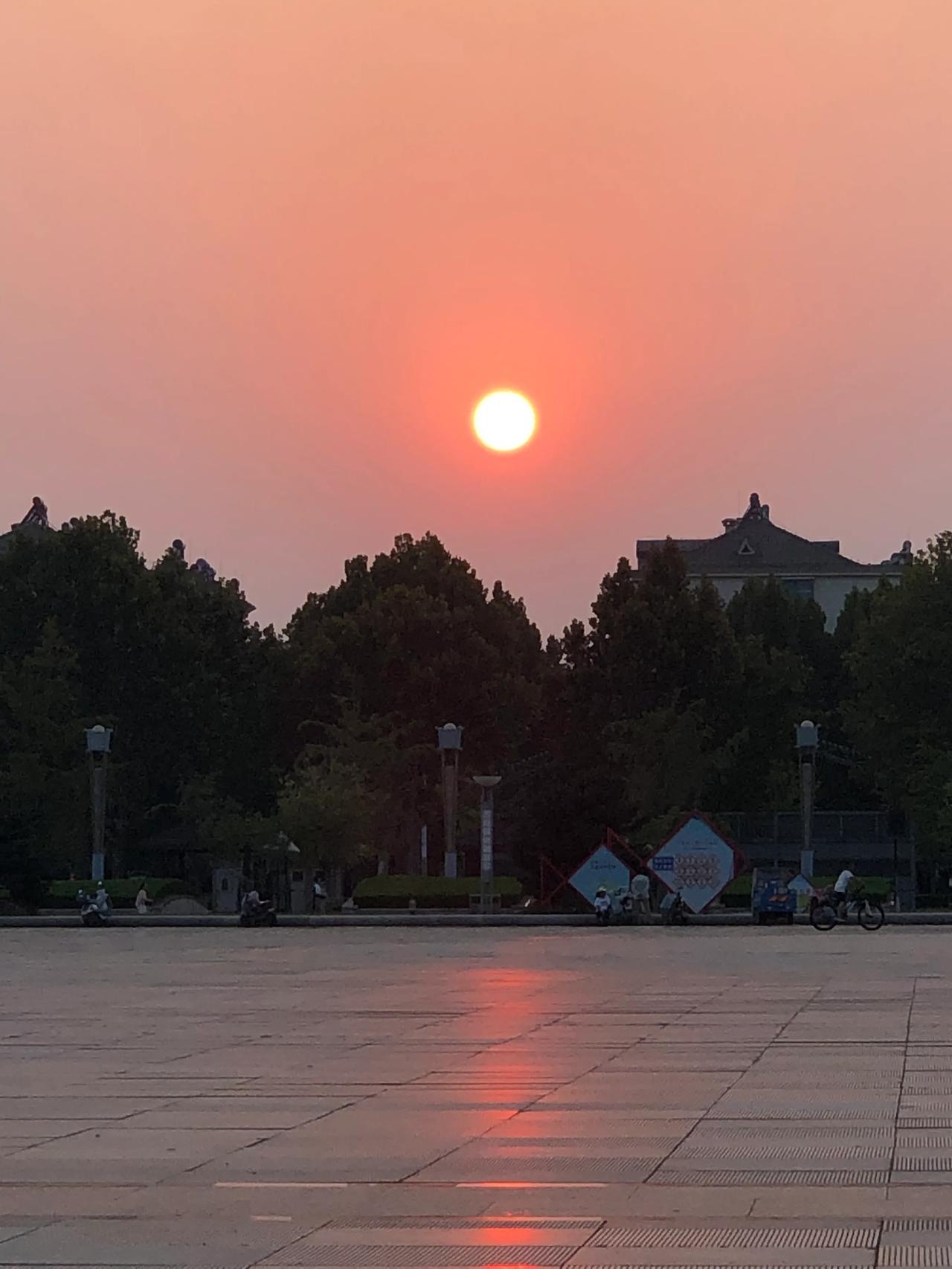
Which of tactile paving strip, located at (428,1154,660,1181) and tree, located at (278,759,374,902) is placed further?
tree, located at (278,759,374,902)

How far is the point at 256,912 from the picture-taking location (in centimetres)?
5109

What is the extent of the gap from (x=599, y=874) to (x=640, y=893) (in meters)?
2.09

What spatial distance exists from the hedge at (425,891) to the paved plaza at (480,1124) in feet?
117

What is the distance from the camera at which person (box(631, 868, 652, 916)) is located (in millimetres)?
53656

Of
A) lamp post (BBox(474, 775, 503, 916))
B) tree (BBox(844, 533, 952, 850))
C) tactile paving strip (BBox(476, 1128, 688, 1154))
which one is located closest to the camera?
tactile paving strip (BBox(476, 1128, 688, 1154))

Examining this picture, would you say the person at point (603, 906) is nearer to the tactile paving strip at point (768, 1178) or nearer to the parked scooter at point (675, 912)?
the parked scooter at point (675, 912)

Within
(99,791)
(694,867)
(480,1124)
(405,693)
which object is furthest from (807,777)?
(480,1124)

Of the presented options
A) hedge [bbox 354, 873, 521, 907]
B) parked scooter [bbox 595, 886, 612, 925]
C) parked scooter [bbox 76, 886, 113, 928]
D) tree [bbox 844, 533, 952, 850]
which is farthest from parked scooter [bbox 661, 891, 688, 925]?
tree [bbox 844, 533, 952, 850]

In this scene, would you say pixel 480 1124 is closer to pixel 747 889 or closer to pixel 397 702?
pixel 747 889

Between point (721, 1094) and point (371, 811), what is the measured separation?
62411 millimetres

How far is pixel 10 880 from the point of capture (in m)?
64.5

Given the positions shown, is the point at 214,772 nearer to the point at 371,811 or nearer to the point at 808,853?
the point at 371,811

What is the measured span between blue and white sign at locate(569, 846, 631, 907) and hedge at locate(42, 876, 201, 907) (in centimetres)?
1706

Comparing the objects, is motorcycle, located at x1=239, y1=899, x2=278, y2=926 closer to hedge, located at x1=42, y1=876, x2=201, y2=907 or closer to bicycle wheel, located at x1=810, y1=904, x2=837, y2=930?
hedge, located at x1=42, y1=876, x2=201, y2=907
